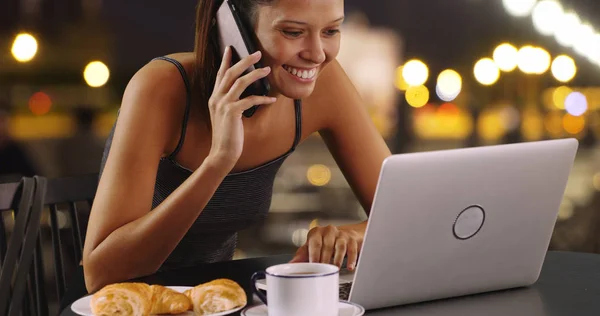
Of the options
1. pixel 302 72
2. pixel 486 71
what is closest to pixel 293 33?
pixel 302 72

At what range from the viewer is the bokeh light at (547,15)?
287 inches

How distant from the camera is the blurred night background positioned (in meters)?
15.6

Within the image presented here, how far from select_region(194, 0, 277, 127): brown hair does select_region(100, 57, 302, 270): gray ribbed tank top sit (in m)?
0.18

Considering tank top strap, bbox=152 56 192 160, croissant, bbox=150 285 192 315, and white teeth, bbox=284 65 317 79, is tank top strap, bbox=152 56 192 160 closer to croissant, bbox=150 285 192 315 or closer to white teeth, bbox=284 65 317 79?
white teeth, bbox=284 65 317 79

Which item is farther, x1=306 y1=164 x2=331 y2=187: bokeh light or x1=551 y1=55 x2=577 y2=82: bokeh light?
x1=306 y1=164 x2=331 y2=187: bokeh light

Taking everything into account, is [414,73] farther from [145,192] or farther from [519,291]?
[519,291]

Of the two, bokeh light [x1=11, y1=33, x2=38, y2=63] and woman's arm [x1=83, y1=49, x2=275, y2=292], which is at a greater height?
bokeh light [x1=11, y1=33, x2=38, y2=63]

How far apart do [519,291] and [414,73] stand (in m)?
8.69

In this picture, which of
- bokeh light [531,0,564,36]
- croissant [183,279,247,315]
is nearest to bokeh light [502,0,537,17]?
bokeh light [531,0,564,36]

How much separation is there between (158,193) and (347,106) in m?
0.45

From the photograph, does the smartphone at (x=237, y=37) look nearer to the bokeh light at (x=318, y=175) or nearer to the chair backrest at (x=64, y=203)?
the chair backrest at (x=64, y=203)

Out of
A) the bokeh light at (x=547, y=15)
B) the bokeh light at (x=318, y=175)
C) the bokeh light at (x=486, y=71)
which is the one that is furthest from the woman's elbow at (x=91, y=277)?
the bokeh light at (x=318, y=175)

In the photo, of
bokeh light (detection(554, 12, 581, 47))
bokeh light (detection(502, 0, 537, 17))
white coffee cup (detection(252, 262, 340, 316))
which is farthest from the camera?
bokeh light (detection(554, 12, 581, 47))

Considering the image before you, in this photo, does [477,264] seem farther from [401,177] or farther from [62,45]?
[62,45]
